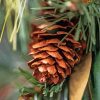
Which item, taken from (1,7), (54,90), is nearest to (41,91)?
(54,90)

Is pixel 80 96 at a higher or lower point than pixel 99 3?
lower

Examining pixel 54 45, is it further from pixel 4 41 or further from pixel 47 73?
pixel 4 41

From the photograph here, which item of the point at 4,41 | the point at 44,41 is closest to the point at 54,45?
the point at 44,41

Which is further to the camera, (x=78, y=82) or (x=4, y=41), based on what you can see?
(x=4, y=41)

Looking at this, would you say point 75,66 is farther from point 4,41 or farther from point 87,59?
point 4,41

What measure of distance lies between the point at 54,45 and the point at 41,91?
0.08 meters

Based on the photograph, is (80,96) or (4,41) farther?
(4,41)

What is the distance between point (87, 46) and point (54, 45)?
0.16ft

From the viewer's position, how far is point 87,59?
1.51ft

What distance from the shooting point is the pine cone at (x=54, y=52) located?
0.42 metres

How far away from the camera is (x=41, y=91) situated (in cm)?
47

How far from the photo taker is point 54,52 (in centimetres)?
43

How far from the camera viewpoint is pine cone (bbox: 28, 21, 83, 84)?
424 mm

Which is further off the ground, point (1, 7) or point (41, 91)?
point (1, 7)
